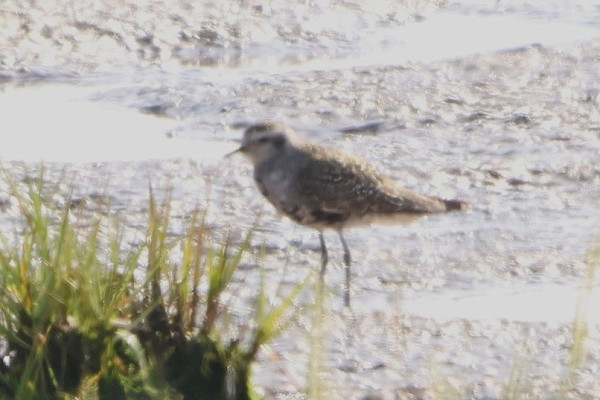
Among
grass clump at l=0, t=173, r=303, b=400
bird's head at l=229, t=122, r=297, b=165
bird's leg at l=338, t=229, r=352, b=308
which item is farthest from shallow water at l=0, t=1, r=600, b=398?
grass clump at l=0, t=173, r=303, b=400

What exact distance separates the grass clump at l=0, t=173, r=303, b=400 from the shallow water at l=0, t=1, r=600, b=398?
0.42 meters

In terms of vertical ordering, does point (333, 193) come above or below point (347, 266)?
above

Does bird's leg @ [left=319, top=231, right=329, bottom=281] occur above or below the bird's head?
below

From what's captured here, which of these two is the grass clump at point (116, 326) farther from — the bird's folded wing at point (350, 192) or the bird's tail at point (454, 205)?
the bird's tail at point (454, 205)

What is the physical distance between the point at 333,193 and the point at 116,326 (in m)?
2.59

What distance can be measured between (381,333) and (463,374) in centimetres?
53

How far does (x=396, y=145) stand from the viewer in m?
8.25

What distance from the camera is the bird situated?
267 inches

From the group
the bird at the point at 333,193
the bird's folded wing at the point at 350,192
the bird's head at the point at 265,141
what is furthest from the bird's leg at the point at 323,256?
the bird's head at the point at 265,141

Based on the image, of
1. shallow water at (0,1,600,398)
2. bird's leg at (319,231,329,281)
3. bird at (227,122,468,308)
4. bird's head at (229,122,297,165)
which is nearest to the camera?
shallow water at (0,1,600,398)

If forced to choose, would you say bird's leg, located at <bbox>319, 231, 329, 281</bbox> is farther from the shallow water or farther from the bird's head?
the bird's head

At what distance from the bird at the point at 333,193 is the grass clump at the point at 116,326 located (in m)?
2.18

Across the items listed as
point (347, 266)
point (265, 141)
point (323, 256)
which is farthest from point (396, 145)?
point (347, 266)

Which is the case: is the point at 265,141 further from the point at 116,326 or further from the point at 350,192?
the point at 116,326
